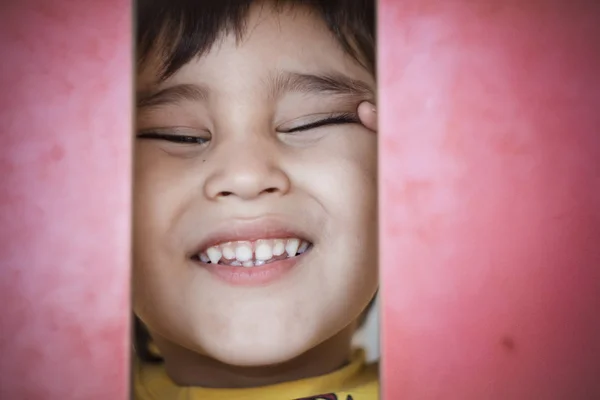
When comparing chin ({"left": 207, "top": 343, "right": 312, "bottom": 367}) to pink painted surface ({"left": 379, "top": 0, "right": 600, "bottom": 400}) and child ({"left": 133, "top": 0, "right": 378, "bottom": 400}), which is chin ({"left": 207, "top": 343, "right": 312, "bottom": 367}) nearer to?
child ({"left": 133, "top": 0, "right": 378, "bottom": 400})

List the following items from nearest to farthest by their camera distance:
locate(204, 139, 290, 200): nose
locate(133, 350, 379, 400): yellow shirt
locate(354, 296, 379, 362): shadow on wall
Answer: locate(204, 139, 290, 200): nose → locate(133, 350, 379, 400): yellow shirt → locate(354, 296, 379, 362): shadow on wall

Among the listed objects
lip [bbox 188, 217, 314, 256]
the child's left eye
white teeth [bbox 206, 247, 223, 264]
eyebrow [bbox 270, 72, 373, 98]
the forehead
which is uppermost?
the forehead

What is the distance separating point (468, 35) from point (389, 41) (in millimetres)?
79

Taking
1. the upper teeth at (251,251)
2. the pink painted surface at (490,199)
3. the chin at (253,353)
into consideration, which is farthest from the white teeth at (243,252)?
the pink painted surface at (490,199)

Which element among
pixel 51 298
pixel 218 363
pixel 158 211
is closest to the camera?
pixel 51 298

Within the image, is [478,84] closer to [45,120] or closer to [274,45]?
[274,45]

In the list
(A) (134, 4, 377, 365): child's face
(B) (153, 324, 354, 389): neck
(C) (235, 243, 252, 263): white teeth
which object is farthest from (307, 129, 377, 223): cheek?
(B) (153, 324, 354, 389): neck

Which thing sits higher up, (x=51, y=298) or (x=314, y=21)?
(x=314, y=21)

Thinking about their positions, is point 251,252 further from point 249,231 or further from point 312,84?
point 312,84

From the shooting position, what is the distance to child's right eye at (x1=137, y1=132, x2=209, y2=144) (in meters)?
0.74

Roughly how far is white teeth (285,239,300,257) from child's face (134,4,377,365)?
1 cm

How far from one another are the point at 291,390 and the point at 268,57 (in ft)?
1.33

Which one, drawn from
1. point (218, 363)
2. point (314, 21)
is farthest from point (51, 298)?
point (314, 21)

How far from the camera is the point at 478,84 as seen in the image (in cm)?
63
